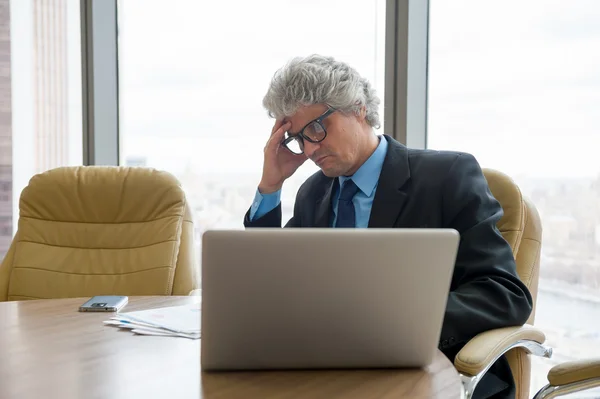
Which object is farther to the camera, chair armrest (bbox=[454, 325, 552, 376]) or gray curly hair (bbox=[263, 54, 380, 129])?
gray curly hair (bbox=[263, 54, 380, 129])

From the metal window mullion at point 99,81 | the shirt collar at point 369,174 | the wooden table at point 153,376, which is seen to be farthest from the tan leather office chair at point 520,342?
the metal window mullion at point 99,81

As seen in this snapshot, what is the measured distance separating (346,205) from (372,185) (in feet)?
0.36

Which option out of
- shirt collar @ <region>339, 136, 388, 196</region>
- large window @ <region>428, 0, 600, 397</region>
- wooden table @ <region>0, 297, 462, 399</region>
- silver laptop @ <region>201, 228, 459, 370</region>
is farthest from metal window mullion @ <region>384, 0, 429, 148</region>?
silver laptop @ <region>201, 228, 459, 370</region>

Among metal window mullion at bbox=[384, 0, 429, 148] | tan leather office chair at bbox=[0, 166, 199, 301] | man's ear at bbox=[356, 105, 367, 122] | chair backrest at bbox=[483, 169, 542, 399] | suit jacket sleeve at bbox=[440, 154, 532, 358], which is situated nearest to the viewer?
suit jacket sleeve at bbox=[440, 154, 532, 358]

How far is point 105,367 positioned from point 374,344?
1.48 feet

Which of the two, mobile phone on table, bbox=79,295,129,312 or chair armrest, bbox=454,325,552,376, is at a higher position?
mobile phone on table, bbox=79,295,129,312

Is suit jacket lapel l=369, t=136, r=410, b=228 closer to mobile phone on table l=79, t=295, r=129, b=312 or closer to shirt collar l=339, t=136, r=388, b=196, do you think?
shirt collar l=339, t=136, r=388, b=196

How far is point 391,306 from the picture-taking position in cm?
95

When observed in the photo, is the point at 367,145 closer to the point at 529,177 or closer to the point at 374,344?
the point at 529,177

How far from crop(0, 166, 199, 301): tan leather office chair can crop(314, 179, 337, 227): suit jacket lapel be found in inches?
22.8

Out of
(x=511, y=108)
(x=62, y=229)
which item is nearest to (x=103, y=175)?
(x=62, y=229)

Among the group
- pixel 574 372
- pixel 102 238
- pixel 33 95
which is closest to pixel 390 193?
pixel 574 372

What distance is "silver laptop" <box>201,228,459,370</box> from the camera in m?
0.90

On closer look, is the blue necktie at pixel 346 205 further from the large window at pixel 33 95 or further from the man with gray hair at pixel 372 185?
the large window at pixel 33 95
